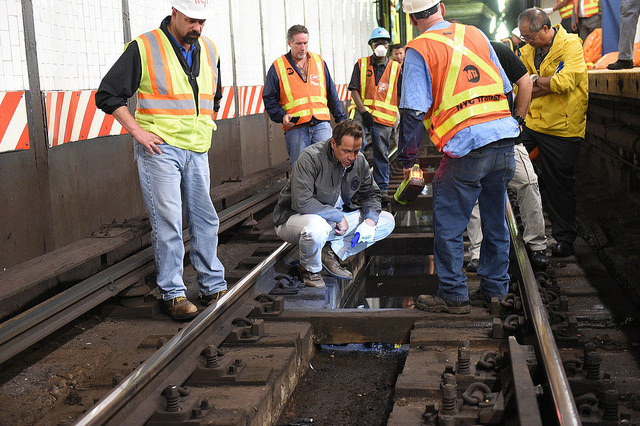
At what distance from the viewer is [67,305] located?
459 cm

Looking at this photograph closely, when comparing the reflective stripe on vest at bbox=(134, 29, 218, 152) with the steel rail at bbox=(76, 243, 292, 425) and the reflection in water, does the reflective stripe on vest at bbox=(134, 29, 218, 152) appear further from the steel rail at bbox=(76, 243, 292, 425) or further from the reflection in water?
the reflection in water

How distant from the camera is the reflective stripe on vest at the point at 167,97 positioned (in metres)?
4.63

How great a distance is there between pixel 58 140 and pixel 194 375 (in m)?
3.37

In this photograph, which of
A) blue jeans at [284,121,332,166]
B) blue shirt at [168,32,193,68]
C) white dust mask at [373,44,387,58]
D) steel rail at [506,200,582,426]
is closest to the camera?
steel rail at [506,200,582,426]

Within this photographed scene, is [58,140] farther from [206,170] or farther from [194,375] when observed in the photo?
Answer: [194,375]

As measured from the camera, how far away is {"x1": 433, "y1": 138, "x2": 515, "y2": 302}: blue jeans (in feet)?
15.4

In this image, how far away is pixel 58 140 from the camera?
6.40 metres

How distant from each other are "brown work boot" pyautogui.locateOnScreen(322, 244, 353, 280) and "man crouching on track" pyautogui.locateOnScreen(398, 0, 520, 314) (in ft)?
3.95

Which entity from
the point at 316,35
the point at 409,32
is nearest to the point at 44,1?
the point at 316,35

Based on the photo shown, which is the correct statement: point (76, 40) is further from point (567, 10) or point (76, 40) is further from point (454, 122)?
point (567, 10)

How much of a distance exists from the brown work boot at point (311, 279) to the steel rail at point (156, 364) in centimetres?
49

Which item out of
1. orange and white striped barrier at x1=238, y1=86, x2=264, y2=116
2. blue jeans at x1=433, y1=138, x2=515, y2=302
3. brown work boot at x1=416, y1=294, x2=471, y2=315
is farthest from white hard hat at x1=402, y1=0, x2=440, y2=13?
orange and white striped barrier at x1=238, y1=86, x2=264, y2=116

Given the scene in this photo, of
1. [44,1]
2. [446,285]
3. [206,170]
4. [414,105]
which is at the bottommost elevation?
[446,285]

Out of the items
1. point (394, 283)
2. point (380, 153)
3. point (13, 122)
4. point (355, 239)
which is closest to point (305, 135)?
point (394, 283)
